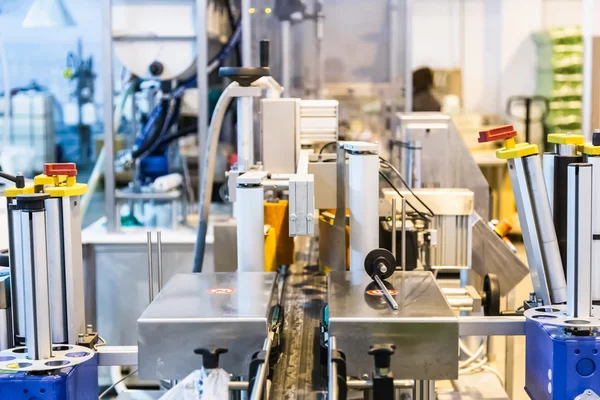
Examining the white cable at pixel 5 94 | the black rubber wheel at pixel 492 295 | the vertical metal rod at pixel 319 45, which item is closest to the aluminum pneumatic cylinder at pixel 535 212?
the black rubber wheel at pixel 492 295

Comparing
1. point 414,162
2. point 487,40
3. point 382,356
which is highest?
point 487,40

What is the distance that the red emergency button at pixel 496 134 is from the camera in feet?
5.24

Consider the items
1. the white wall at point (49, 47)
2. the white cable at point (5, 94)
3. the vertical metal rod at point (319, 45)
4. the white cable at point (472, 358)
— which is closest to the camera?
the white cable at point (472, 358)

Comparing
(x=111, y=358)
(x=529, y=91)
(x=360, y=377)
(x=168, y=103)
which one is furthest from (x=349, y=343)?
(x=529, y=91)

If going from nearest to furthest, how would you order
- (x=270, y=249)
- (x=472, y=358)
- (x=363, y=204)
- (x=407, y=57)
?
(x=363, y=204), (x=270, y=249), (x=472, y=358), (x=407, y=57)

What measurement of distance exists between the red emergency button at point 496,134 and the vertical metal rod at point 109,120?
263 cm

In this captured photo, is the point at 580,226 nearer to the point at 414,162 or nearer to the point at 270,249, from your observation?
the point at 270,249

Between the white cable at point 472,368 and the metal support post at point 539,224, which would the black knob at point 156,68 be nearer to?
the white cable at point 472,368

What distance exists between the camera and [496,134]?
1613 millimetres

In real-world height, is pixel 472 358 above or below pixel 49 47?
below

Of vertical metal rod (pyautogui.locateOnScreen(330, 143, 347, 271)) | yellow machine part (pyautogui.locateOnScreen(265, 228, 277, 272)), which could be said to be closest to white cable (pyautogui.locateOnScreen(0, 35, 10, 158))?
yellow machine part (pyautogui.locateOnScreen(265, 228, 277, 272))

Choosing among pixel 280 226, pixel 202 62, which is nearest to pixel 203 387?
pixel 280 226

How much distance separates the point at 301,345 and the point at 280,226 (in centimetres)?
72

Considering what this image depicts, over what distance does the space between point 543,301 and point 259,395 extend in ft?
2.48
